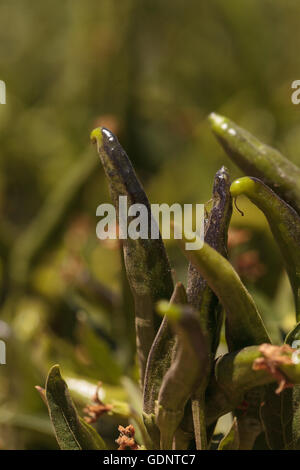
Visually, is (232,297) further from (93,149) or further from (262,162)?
(93,149)

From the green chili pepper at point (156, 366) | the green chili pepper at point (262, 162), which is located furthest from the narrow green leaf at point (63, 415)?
the green chili pepper at point (262, 162)

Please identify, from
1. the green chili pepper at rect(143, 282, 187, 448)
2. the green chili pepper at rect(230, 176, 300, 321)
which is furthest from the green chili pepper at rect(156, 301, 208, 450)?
the green chili pepper at rect(230, 176, 300, 321)

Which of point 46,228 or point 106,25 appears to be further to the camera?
point 106,25

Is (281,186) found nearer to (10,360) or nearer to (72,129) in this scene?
(10,360)

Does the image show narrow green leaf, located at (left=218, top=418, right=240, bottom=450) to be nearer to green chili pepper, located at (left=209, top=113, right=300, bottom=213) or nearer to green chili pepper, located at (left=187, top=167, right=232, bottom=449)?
green chili pepper, located at (left=187, top=167, right=232, bottom=449)


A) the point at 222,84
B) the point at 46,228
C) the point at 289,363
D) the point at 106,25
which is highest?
the point at 106,25

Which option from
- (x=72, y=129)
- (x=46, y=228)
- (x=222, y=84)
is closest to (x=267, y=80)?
(x=222, y=84)
